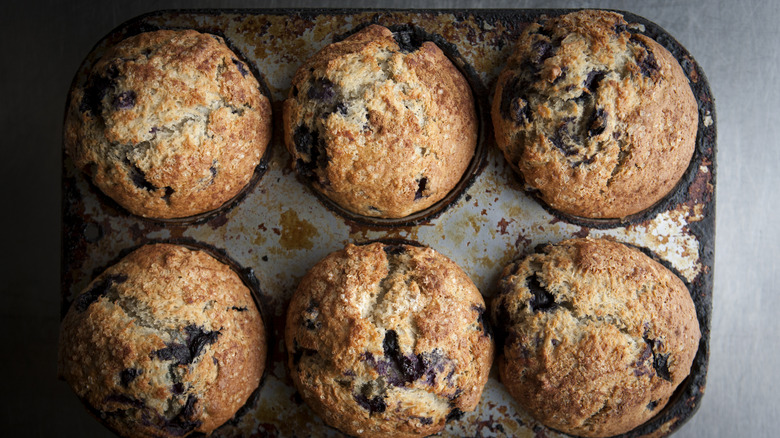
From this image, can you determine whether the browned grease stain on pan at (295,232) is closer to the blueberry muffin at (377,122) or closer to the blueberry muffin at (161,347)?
the blueberry muffin at (377,122)

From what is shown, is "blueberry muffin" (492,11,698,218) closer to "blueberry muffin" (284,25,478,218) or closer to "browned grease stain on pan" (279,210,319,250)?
"blueberry muffin" (284,25,478,218)

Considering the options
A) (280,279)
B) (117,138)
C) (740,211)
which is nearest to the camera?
(117,138)

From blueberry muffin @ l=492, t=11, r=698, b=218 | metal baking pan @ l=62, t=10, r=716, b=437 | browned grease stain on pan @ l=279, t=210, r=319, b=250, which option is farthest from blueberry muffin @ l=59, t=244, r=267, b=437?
blueberry muffin @ l=492, t=11, r=698, b=218

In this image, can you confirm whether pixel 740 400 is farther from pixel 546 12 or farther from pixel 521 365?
pixel 546 12

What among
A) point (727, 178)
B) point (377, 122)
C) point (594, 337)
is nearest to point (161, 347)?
point (377, 122)

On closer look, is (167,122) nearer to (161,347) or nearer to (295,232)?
(295,232)

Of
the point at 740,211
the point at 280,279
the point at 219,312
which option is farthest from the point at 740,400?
the point at 219,312
